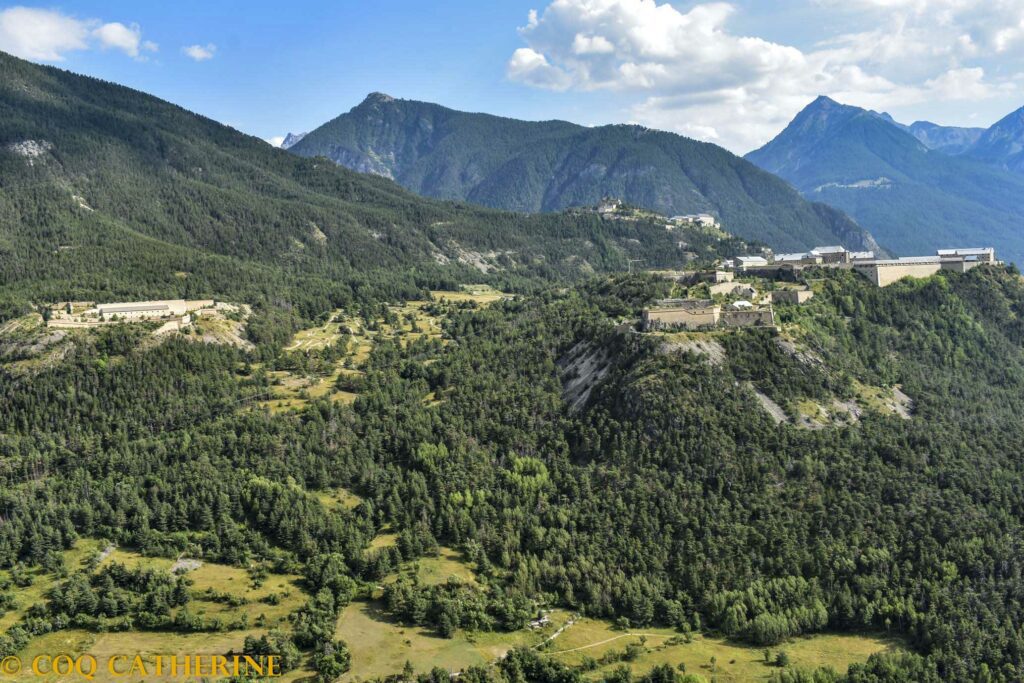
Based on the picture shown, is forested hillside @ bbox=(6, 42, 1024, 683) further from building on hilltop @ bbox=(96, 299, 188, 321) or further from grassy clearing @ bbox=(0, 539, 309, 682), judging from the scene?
building on hilltop @ bbox=(96, 299, 188, 321)

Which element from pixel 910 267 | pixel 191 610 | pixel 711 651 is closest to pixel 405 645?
pixel 191 610

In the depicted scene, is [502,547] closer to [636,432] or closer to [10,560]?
[636,432]

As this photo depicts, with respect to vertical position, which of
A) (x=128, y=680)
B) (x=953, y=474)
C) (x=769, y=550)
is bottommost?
(x=128, y=680)

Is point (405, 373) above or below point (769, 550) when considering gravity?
above

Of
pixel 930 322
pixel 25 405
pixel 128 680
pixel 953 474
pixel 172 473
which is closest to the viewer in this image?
pixel 128 680

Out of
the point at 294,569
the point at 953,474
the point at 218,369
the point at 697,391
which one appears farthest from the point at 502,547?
the point at 218,369

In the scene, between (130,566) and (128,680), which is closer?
(128,680)
